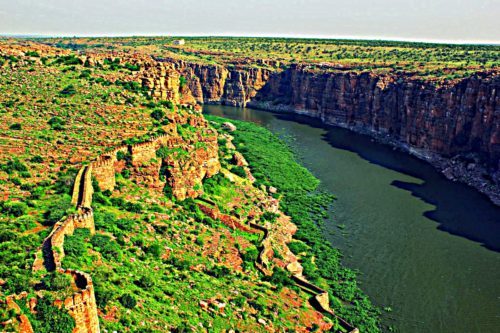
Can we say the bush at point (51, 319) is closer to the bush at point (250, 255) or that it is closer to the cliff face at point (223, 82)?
the bush at point (250, 255)

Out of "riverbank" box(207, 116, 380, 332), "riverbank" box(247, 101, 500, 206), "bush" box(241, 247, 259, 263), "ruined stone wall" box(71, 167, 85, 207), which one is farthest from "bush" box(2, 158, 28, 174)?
"riverbank" box(247, 101, 500, 206)

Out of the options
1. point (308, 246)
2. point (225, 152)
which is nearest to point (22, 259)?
point (308, 246)

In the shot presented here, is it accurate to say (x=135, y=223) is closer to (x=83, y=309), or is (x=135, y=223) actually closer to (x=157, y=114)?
(x=83, y=309)

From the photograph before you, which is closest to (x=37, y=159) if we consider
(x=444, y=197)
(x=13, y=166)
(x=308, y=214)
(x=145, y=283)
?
(x=13, y=166)

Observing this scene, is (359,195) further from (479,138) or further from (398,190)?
(479,138)

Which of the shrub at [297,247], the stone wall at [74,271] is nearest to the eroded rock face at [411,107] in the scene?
the shrub at [297,247]

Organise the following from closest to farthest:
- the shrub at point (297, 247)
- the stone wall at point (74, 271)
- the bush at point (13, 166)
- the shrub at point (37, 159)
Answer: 1. the stone wall at point (74, 271)
2. the bush at point (13, 166)
3. the shrub at point (37, 159)
4. the shrub at point (297, 247)
